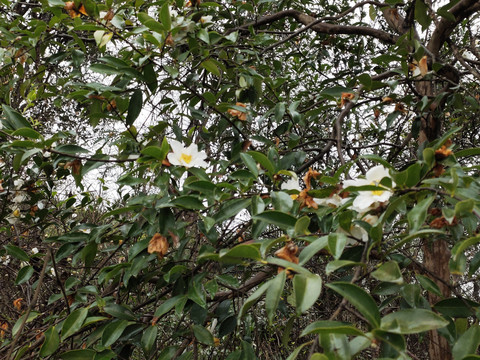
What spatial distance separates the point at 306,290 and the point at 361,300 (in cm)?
7

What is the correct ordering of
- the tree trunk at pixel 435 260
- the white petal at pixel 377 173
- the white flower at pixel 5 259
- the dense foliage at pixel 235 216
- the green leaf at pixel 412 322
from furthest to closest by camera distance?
the white flower at pixel 5 259 → the tree trunk at pixel 435 260 → the white petal at pixel 377 173 → the dense foliage at pixel 235 216 → the green leaf at pixel 412 322

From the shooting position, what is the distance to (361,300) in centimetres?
50

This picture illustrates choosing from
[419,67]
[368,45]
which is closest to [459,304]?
[419,67]

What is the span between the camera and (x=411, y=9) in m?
1.39

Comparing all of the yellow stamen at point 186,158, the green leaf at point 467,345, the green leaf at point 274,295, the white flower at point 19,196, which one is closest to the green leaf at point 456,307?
the green leaf at point 467,345

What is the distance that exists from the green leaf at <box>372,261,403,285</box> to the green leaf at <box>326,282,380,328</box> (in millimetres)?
47

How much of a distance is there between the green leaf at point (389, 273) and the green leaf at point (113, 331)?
23.8 inches

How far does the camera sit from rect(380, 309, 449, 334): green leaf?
48cm

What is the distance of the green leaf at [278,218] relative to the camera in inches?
27.4

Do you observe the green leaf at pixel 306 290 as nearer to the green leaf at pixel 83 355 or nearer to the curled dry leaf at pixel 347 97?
the green leaf at pixel 83 355

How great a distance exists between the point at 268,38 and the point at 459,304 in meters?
1.07

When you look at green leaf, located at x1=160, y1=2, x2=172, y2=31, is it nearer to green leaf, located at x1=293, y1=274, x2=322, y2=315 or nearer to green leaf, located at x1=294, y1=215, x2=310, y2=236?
green leaf, located at x1=294, y1=215, x2=310, y2=236

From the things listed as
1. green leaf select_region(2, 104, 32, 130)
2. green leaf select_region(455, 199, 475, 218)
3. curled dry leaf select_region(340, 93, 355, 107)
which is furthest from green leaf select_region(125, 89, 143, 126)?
green leaf select_region(455, 199, 475, 218)

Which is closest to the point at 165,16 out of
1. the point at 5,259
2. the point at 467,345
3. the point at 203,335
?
the point at 203,335
